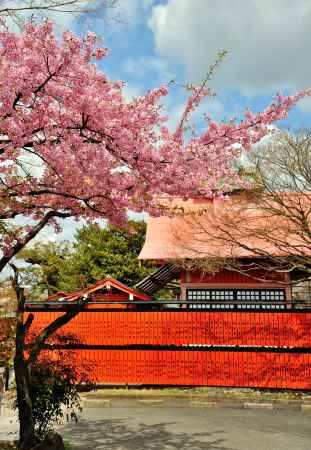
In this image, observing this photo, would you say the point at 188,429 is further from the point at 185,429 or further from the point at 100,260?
the point at 100,260

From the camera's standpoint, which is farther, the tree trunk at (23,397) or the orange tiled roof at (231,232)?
the orange tiled roof at (231,232)

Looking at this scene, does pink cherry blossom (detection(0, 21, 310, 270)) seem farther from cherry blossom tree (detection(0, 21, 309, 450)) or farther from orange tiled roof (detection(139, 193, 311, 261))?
orange tiled roof (detection(139, 193, 311, 261))

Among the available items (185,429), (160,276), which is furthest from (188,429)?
(160,276)

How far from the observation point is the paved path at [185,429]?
7.66 meters

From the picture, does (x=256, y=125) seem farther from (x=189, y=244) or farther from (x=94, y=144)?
(x=189, y=244)

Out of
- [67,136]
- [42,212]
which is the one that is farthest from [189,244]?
[67,136]

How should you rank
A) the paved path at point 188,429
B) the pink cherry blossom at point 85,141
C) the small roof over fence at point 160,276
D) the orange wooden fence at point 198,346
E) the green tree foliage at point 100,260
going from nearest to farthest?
the pink cherry blossom at point 85,141 < the paved path at point 188,429 < the orange wooden fence at point 198,346 < the small roof over fence at point 160,276 < the green tree foliage at point 100,260

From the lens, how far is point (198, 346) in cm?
1246

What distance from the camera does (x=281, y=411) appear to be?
416 inches

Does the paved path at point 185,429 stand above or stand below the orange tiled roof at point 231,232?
below

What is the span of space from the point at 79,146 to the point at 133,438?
207 inches

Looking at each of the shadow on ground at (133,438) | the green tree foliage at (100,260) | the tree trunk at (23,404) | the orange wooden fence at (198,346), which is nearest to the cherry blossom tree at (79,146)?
the tree trunk at (23,404)

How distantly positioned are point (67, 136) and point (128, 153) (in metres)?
0.88

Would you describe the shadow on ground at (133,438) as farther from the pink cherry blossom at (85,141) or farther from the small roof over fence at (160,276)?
the small roof over fence at (160,276)
